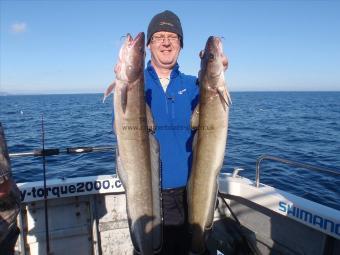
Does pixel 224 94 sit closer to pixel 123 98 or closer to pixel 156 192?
pixel 123 98

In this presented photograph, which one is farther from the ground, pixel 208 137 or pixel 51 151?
pixel 208 137

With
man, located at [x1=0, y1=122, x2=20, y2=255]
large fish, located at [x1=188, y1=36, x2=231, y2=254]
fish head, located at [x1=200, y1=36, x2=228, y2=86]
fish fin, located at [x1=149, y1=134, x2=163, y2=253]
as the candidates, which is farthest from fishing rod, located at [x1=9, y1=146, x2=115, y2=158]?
fish head, located at [x1=200, y1=36, x2=228, y2=86]

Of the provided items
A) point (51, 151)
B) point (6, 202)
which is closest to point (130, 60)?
point (6, 202)

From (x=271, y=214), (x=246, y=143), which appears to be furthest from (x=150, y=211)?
(x=246, y=143)

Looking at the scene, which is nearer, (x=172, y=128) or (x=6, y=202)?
(x=6, y=202)

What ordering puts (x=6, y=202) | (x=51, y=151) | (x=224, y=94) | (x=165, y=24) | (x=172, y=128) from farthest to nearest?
(x=51, y=151) → (x=165, y=24) → (x=172, y=128) → (x=224, y=94) → (x=6, y=202)

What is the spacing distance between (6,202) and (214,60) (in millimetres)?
2600

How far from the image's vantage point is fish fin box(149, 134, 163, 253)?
11.6 feet

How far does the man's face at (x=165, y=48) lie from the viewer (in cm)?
397

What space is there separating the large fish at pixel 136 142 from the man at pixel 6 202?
1.07m

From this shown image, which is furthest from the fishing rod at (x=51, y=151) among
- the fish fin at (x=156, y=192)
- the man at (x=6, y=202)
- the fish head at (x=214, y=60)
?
the fish head at (x=214, y=60)

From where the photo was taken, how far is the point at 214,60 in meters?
3.70

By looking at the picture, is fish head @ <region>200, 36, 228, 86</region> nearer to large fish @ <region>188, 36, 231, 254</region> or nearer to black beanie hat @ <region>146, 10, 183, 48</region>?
large fish @ <region>188, 36, 231, 254</region>

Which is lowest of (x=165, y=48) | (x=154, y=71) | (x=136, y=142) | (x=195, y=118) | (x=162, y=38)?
(x=136, y=142)
